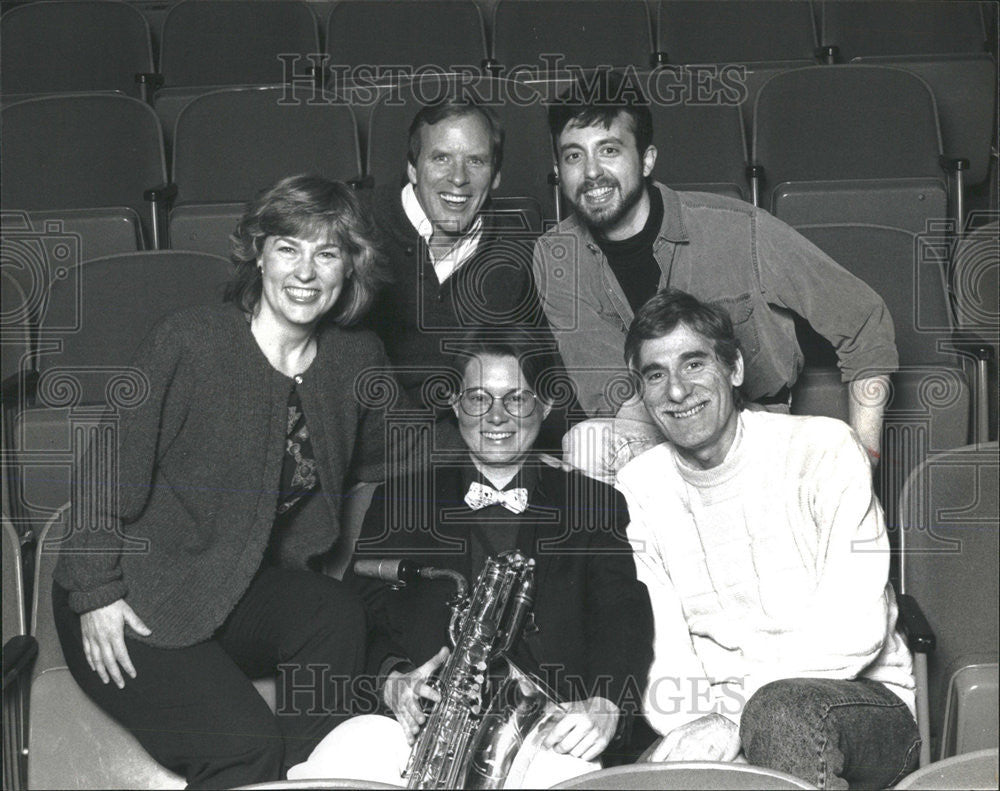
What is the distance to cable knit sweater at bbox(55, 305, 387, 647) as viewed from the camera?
1.43 metres

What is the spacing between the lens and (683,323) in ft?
4.83

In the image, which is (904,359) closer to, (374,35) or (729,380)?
(729,380)

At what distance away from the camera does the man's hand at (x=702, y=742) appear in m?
1.33

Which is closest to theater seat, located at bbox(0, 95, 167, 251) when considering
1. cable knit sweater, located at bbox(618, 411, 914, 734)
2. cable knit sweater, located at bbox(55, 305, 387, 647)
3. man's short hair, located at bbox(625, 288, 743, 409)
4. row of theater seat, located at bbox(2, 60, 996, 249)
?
row of theater seat, located at bbox(2, 60, 996, 249)

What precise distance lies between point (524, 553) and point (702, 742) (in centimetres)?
29

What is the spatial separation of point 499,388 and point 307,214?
0.32 meters

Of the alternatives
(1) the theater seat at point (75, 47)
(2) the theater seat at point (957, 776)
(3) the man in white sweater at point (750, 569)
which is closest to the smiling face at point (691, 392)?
(3) the man in white sweater at point (750, 569)

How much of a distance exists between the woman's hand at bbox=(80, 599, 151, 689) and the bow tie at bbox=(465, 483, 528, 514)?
41 centimetres

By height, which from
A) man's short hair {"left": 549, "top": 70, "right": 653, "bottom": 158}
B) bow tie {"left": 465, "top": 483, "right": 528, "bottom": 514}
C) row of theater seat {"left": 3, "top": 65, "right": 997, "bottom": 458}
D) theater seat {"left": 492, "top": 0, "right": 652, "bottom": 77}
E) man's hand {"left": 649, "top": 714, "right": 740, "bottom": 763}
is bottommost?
man's hand {"left": 649, "top": 714, "right": 740, "bottom": 763}

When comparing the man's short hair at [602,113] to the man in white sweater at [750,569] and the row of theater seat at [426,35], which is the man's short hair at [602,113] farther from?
the row of theater seat at [426,35]

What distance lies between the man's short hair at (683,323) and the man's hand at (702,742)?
14.9 inches

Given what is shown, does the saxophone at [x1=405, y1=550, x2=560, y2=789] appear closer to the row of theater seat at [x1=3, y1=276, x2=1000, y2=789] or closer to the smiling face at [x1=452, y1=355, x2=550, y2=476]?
the smiling face at [x1=452, y1=355, x2=550, y2=476]

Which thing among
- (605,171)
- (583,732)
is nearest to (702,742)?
(583,732)

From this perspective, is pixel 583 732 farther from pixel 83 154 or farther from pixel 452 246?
pixel 83 154
